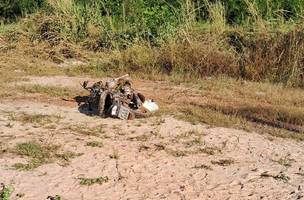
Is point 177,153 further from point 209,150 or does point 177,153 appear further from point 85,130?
point 85,130

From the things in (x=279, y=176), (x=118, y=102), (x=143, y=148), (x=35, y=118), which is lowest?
(x=279, y=176)

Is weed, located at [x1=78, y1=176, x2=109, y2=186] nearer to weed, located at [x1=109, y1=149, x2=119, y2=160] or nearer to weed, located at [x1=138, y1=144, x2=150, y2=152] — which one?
weed, located at [x1=109, y1=149, x2=119, y2=160]

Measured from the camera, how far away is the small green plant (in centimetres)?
463

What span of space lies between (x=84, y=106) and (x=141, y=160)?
2.10 meters

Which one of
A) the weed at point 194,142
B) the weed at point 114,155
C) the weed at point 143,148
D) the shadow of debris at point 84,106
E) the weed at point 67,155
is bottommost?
the weed at point 194,142

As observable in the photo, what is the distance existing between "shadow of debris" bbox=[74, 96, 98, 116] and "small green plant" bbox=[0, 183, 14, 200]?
2339 mm

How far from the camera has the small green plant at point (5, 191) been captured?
182 inches

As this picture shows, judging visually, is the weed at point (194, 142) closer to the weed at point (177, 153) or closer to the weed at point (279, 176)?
the weed at point (177, 153)

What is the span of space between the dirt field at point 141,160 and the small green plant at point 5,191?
0.17 feet

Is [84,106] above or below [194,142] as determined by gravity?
above

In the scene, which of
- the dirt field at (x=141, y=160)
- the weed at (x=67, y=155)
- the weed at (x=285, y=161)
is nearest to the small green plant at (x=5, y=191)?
the dirt field at (x=141, y=160)

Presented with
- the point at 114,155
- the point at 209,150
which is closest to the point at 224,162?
the point at 209,150

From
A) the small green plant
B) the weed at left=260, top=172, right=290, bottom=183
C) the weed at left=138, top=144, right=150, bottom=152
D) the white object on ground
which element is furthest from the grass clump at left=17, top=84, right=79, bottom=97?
the weed at left=260, top=172, right=290, bottom=183

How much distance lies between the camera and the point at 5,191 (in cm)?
469
